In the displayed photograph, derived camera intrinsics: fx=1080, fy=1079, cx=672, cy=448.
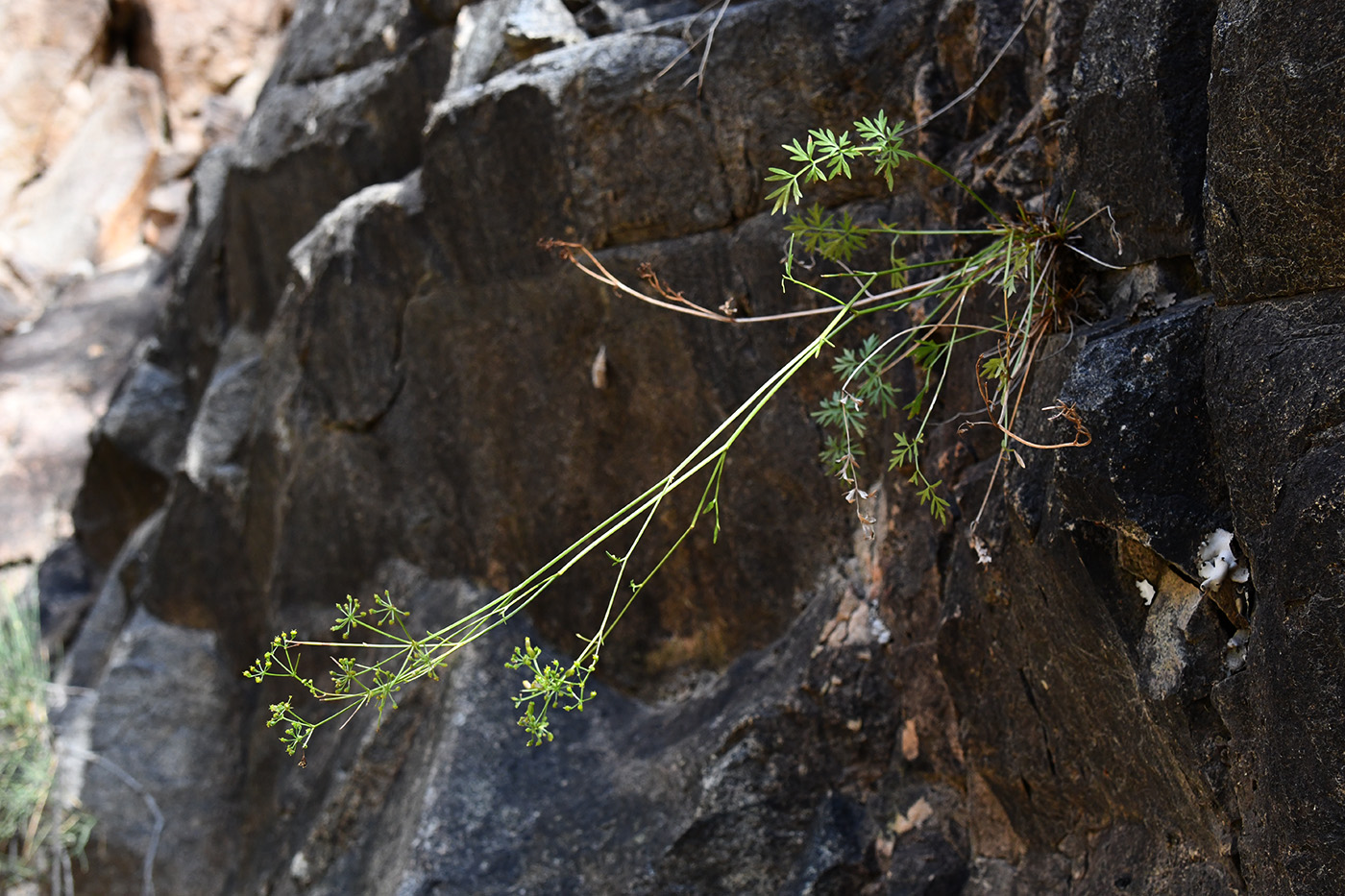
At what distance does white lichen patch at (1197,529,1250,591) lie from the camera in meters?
1.59

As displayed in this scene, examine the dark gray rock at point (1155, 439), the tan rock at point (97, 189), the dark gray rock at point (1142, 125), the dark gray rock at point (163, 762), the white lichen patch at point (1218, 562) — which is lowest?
the dark gray rock at point (163, 762)

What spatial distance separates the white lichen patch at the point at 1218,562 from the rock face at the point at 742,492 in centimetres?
2

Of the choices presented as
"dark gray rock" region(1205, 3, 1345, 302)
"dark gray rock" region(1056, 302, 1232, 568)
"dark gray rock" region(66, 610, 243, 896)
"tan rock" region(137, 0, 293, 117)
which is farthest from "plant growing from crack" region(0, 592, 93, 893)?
"tan rock" region(137, 0, 293, 117)

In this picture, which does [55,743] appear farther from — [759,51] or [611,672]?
[759,51]

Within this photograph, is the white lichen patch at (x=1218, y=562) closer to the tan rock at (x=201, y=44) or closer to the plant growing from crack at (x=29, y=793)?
the plant growing from crack at (x=29, y=793)

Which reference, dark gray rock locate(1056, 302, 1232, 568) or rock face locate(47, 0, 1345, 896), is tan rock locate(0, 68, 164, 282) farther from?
dark gray rock locate(1056, 302, 1232, 568)

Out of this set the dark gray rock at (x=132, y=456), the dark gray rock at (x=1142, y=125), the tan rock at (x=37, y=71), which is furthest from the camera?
the tan rock at (x=37, y=71)

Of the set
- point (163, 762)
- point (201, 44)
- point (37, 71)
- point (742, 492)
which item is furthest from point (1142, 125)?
point (37, 71)

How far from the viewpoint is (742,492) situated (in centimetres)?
293

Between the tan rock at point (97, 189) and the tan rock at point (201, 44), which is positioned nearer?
the tan rock at point (97, 189)

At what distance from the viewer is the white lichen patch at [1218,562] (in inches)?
62.7

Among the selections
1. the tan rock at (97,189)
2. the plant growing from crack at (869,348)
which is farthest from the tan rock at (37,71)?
the plant growing from crack at (869,348)

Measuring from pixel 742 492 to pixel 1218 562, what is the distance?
57.7 inches

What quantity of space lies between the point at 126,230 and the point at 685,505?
23.7 ft
